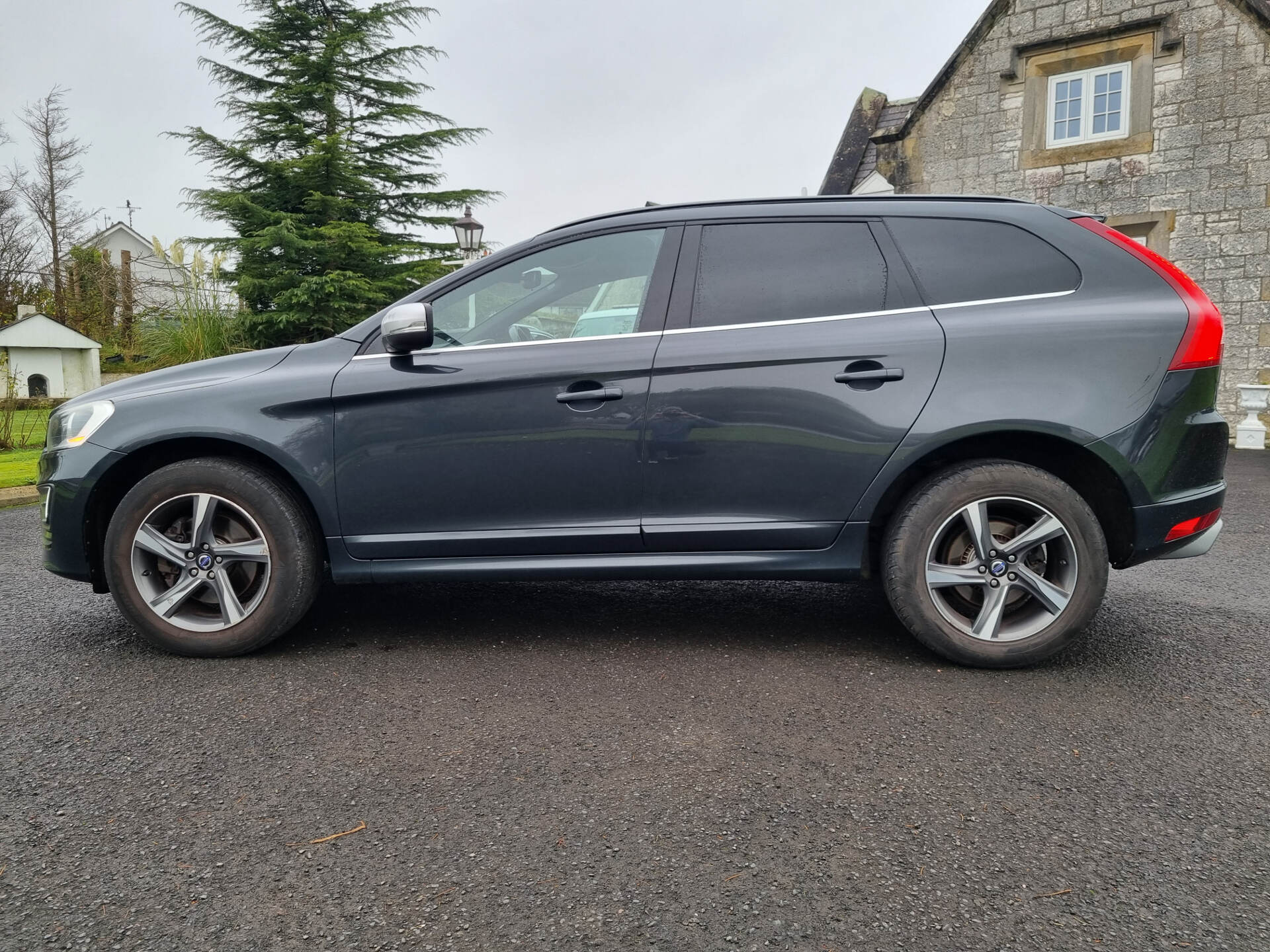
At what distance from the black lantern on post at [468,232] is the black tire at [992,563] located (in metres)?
13.2

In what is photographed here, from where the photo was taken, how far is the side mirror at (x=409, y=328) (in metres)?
3.29

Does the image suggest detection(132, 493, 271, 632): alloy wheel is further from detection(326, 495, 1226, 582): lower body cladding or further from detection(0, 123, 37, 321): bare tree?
detection(0, 123, 37, 321): bare tree

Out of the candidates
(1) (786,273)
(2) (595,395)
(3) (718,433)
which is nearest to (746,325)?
(1) (786,273)

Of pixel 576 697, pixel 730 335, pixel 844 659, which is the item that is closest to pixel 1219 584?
pixel 844 659

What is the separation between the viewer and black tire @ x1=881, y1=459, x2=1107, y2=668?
10.3 ft

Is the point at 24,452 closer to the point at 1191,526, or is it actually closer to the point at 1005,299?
the point at 1005,299

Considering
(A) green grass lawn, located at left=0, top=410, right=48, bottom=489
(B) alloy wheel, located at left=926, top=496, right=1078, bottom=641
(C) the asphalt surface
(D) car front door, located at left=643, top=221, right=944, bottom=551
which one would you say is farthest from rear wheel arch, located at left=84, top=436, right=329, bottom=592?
(A) green grass lawn, located at left=0, top=410, right=48, bottom=489

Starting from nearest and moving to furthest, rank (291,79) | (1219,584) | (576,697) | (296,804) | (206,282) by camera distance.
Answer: (296,804) → (576,697) → (1219,584) → (206,282) → (291,79)

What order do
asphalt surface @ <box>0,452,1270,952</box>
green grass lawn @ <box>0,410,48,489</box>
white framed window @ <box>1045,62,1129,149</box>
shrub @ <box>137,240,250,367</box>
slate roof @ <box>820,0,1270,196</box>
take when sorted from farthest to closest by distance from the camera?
1. shrub @ <box>137,240,250,367</box>
2. slate roof @ <box>820,0,1270,196</box>
3. white framed window @ <box>1045,62,1129,149</box>
4. green grass lawn @ <box>0,410,48,489</box>
5. asphalt surface @ <box>0,452,1270,952</box>

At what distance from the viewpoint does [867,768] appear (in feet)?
7.90

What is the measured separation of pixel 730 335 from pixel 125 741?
2399 mm

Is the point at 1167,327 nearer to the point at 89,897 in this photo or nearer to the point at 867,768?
the point at 867,768

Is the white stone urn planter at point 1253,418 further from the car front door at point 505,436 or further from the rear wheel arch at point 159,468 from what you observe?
the rear wheel arch at point 159,468

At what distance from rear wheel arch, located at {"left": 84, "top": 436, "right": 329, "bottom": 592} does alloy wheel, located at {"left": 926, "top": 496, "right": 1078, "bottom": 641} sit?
7.76 feet
